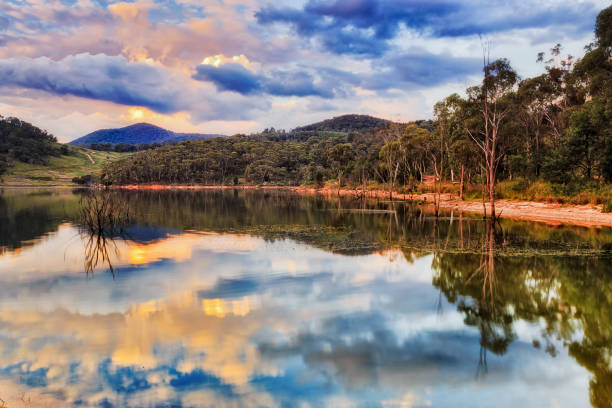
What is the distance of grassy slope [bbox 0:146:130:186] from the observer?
14250cm

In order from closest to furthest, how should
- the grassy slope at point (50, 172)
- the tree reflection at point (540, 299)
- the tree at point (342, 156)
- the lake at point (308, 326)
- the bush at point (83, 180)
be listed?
1. the lake at point (308, 326)
2. the tree reflection at point (540, 299)
3. the tree at point (342, 156)
4. the grassy slope at point (50, 172)
5. the bush at point (83, 180)

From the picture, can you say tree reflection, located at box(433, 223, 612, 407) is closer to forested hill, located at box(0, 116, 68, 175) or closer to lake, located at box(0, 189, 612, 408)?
lake, located at box(0, 189, 612, 408)

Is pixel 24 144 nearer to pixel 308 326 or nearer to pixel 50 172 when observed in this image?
pixel 50 172

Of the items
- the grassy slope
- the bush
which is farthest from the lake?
the grassy slope

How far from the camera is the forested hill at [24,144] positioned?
160125 mm

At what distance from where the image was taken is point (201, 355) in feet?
26.9

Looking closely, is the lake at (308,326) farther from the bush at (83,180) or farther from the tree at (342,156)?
the bush at (83,180)

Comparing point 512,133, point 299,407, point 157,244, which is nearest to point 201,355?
point 299,407

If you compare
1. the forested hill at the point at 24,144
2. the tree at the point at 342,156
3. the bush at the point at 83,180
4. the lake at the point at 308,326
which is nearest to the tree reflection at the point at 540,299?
the lake at the point at 308,326

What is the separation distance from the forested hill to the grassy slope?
117 inches

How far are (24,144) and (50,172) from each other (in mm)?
23262

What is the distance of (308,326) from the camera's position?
32.4ft

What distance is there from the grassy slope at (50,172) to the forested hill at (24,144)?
298 cm

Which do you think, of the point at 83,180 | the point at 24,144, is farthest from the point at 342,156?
the point at 24,144
